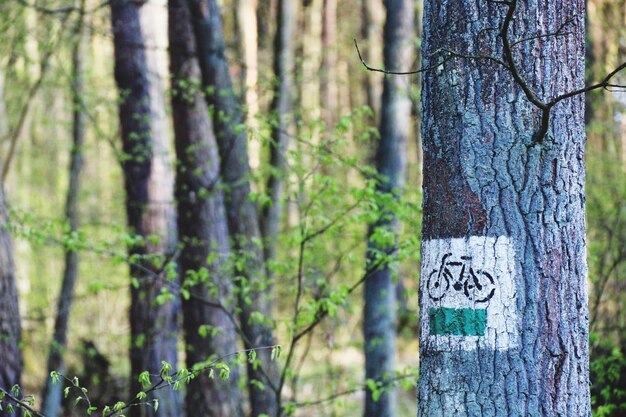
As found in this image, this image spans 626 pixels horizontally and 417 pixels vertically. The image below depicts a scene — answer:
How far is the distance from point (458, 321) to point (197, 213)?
16.9ft

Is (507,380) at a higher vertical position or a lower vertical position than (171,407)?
higher

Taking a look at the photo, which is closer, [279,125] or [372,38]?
[279,125]

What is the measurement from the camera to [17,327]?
19.4ft

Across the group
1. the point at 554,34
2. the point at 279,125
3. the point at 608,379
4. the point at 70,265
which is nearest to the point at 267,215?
the point at 279,125

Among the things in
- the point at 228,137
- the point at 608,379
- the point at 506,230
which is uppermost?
the point at 228,137

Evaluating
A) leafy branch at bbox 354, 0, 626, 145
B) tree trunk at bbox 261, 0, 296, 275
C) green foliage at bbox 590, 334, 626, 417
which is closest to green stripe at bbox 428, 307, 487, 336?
leafy branch at bbox 354, 0, 626, 145

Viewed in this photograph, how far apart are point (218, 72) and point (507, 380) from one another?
4939 millimetres

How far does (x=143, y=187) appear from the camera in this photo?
8.26 meters

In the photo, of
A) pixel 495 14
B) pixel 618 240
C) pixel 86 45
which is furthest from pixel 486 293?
pixel 86 45

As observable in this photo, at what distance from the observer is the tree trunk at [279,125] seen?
7.13 m

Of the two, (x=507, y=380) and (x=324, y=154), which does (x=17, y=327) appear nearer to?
(x=324, y=154)

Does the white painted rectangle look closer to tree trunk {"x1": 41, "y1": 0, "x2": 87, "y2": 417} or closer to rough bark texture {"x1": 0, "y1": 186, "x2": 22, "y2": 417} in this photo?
rough bark texture {"x1": 0, "y1": 186, "x2": 22, "y2": 417}

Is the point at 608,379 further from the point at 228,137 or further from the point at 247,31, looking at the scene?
the point at 247,31

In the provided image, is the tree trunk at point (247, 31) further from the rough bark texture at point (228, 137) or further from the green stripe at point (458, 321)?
the green stripe at point (458, 321)
